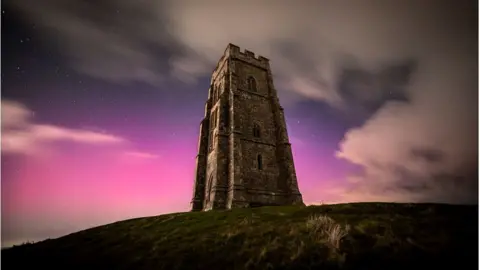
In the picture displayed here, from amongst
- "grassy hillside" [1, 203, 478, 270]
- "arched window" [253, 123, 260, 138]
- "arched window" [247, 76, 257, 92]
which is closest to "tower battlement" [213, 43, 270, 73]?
"arched window" [247, 76, 257, 92]

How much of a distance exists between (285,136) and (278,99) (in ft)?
15.1

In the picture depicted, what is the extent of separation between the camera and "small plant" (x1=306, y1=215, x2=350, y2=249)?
6382 mm

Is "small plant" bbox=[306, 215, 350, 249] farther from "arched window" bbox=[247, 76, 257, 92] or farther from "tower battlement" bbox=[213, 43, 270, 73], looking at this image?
"tower battlement" bbox=[213, 43, 270, 73]

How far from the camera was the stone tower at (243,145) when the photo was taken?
18812mm

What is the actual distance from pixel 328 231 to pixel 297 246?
121 cm

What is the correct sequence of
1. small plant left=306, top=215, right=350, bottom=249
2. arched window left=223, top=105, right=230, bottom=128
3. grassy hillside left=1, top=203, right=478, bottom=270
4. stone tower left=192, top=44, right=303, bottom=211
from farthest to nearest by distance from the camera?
arched window left=223, top=105, right=230, bottom=128 < stone tower left=192, top=44, right=303, bottom=211 < small plant left=306, top=215, right=350, bottom=249 < grassy hillside left=1, top=203, right=478, bottom=270

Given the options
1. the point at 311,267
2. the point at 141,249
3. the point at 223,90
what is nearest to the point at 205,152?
the point at 223,90

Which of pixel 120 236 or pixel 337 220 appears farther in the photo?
pixel 120 236

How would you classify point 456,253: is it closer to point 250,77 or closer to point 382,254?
point 382,254

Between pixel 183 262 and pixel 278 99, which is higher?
pixel 278 99

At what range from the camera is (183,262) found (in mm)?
6867

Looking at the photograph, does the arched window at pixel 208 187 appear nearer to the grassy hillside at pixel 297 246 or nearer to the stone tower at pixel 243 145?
the stone tower at pixel 243 145

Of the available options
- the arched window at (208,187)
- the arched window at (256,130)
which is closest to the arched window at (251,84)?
the arched window at (256,130)

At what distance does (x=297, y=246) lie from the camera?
6613 millimetres
